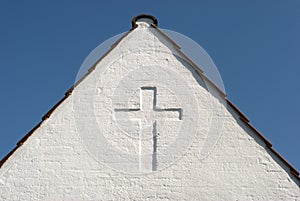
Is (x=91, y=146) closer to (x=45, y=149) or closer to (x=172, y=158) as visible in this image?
(x=45, y=149)

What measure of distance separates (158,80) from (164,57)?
522 mm

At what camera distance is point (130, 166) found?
8.16 metres

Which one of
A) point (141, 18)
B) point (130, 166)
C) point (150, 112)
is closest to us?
point (130, 166)

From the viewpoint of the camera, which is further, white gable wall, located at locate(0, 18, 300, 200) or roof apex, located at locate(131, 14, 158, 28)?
roof apex, located at locate(131, 14, 158, 28)

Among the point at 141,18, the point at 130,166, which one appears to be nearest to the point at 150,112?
the point at 130,166

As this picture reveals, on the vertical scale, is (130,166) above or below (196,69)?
below

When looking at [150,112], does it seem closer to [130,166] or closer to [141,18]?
[130,166]

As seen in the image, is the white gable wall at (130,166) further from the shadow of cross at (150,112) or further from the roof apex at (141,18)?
the roof apex at (141,18)

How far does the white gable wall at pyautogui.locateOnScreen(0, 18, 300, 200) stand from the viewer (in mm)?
7926

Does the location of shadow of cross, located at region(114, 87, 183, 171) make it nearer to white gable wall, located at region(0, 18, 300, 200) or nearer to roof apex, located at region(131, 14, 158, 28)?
white gable wall, located at region(0, 18, 300, 200)

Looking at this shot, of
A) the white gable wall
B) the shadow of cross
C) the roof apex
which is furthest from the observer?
the roof apex

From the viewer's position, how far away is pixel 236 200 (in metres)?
7.82

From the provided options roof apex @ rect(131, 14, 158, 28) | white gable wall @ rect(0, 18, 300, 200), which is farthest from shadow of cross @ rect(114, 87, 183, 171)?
Result: roof apex @ rect(131, 14, 158, 28)

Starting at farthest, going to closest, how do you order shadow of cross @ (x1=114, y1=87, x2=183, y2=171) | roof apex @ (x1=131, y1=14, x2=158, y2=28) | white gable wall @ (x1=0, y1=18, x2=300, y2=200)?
roof apex @ (x1=131, y1=14, x2=158, y2=28) → shadow of cross @ (x1=114, y1=87, x2=183, y2=171) → white gable wall @ (x1=0, y1=18, x2=300, y2=200)
